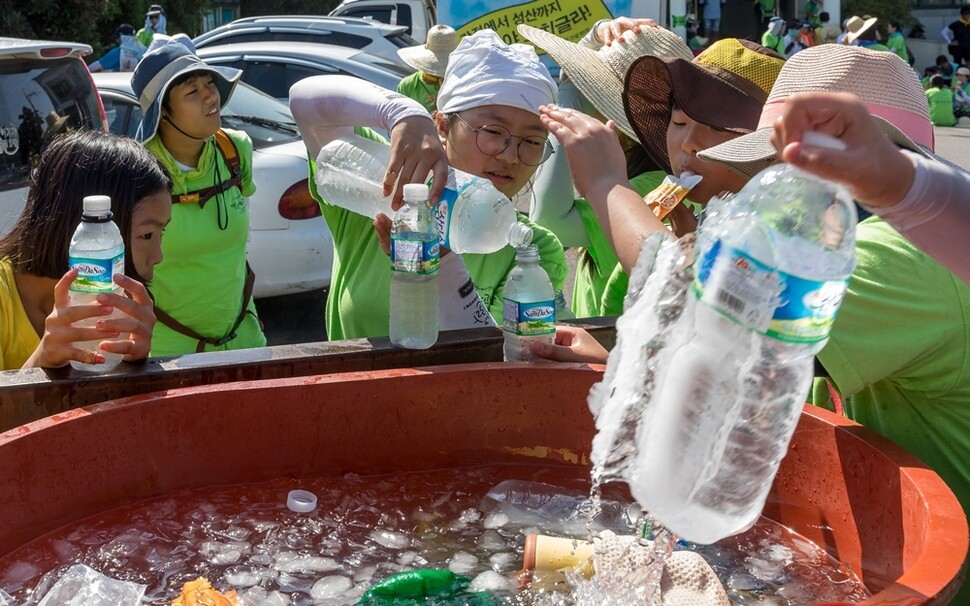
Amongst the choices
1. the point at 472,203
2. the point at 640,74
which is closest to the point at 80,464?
the point at 472,203

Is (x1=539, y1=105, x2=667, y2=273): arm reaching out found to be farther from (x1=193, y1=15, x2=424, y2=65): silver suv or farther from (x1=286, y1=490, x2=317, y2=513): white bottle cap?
(x1=193, y1=15, x2=424, y2=65): silver suv

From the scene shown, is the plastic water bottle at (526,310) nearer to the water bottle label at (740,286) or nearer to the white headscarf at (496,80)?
the white headscarf at (496,80)

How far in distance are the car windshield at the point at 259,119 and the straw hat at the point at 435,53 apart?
1072mm

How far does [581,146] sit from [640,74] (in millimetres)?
915

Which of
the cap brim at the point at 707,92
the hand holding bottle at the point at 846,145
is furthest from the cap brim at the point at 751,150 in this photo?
the cap brim at the point at 707,92

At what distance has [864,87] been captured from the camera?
7.70ft

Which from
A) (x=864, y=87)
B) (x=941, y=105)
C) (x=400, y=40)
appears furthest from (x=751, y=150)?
(x=941, y=105)

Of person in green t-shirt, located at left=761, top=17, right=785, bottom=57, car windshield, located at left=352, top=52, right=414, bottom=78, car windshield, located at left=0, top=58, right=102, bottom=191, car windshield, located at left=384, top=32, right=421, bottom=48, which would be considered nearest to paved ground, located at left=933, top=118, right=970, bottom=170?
person in green t-shirt, located at left=761, top=17, right=785, bottom=57

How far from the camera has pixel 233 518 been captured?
8.79 feet

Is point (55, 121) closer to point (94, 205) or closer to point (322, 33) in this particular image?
point (94, 205)

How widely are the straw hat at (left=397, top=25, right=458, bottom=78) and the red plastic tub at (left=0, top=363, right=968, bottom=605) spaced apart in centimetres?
542

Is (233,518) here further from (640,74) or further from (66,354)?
(640,74)

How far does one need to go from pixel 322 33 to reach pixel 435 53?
6200 millimetres

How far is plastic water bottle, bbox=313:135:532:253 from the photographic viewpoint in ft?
10.4
